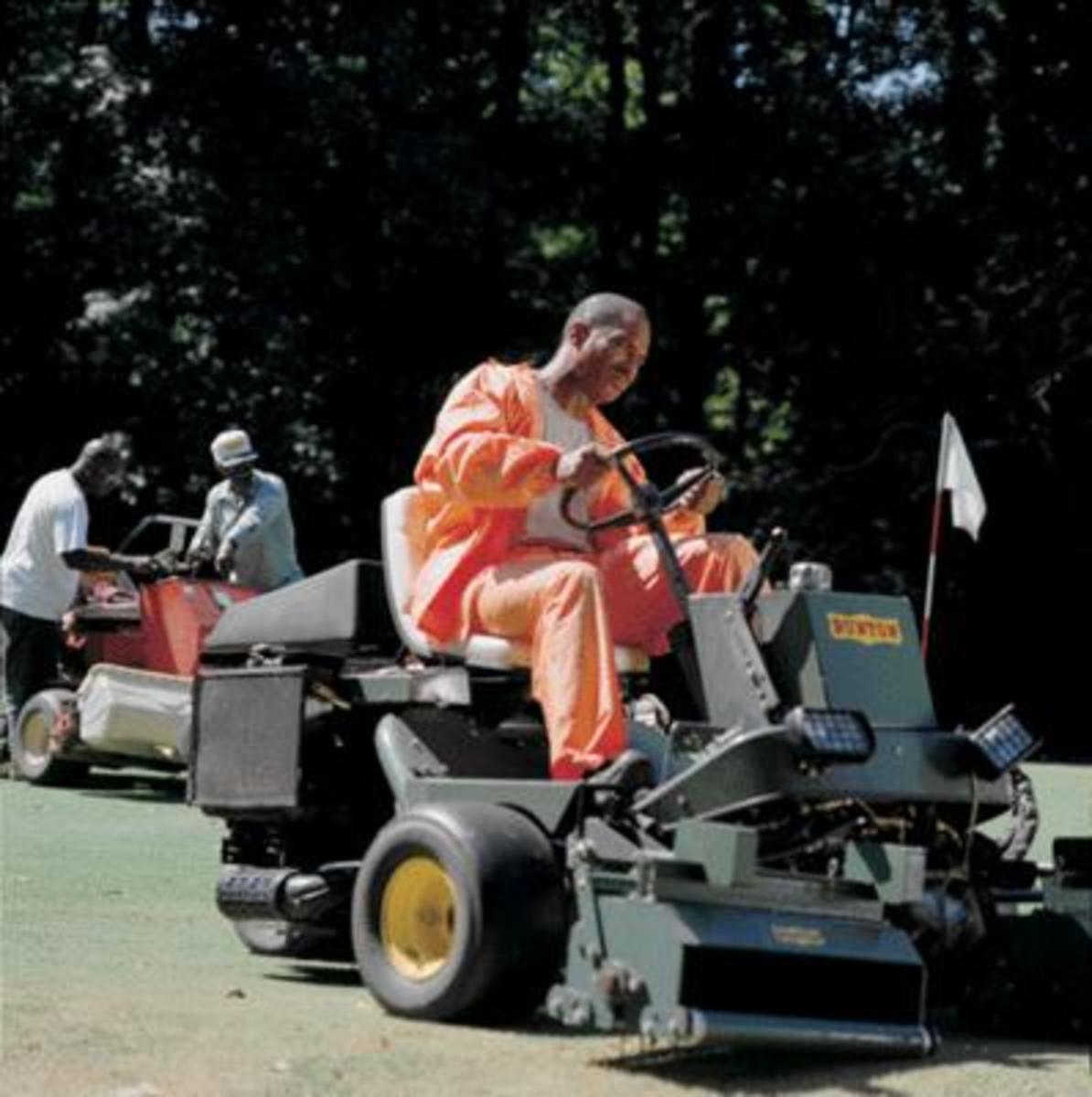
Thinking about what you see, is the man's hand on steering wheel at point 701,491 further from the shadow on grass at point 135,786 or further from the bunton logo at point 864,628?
the shadow on grass at point 135,786

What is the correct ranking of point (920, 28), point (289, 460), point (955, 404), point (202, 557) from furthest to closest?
point (920, 28) < point (955, 404) < point (289, 460) < point (202, 557)

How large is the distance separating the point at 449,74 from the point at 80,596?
12.2 meters

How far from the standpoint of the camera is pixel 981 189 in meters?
24.5

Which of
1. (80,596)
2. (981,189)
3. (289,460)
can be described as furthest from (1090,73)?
(80,596)

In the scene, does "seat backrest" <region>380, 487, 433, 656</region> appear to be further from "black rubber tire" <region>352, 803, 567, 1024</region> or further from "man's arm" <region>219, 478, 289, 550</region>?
"man's arm" <region>219, 478, 289, 550</region>

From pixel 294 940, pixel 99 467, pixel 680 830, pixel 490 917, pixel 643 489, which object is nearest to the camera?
pixel 680 830

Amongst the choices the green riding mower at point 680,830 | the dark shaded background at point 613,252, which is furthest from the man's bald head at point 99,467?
the dark shaded background at point 613,252

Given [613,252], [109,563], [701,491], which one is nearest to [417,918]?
[701,491]

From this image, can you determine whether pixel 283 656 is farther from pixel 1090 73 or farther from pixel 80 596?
pixel 1090 73

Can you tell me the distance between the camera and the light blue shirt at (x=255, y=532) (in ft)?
41.0

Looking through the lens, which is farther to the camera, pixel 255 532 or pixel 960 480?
pixel 255 532

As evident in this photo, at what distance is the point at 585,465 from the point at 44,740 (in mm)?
7074

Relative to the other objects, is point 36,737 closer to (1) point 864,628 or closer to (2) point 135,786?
(2) point 135,786

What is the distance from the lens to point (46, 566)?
13.1 metres
